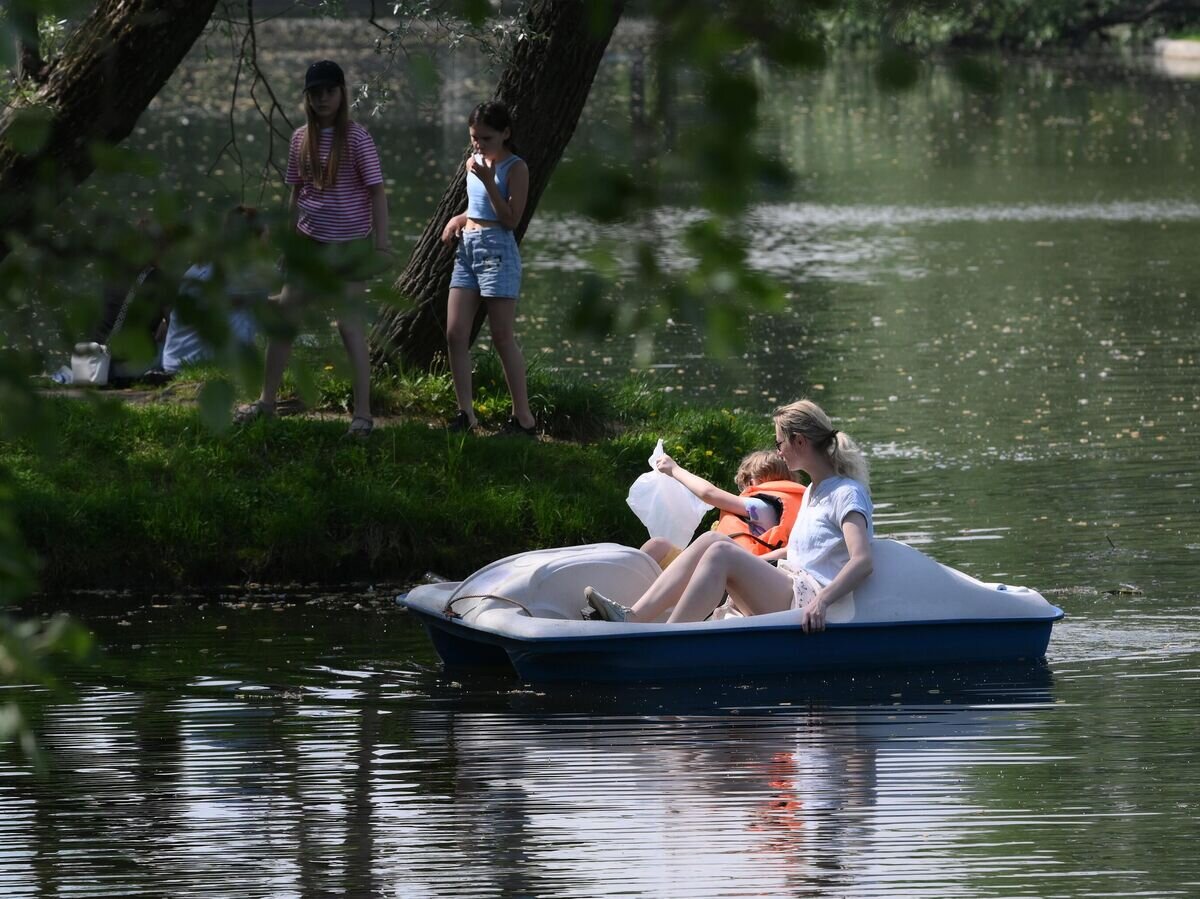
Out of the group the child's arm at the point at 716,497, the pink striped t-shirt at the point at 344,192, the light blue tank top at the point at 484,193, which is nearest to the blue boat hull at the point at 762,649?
the child's arm at the point at 716,497

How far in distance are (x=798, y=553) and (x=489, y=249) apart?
10.3ft

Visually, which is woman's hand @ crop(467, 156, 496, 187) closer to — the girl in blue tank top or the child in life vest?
the girl in blue tank top

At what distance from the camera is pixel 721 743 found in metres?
6.78

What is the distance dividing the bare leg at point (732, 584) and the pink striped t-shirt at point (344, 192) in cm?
306

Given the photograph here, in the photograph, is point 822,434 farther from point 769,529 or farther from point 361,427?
point 361,427

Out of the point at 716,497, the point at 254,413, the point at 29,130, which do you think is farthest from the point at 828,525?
the point at 29,130

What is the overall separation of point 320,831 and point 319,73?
188 inches

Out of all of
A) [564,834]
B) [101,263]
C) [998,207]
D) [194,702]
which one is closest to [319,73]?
[194,702]

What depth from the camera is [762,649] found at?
Result: 7.58m

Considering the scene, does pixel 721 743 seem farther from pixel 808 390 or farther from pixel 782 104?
pixel 782 104

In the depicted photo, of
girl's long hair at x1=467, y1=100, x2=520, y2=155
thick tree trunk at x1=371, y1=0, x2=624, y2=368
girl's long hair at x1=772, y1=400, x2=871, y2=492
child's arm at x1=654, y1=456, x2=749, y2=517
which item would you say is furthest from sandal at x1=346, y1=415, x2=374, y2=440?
girl's long hair at x1=772, y1=400, x2=871, y2=492

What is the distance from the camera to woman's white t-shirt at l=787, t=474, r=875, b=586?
7.58 meters

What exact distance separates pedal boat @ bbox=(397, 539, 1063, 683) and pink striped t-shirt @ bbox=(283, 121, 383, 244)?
267 centimetres

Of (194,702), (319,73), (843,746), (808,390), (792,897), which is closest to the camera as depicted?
(792,897)
